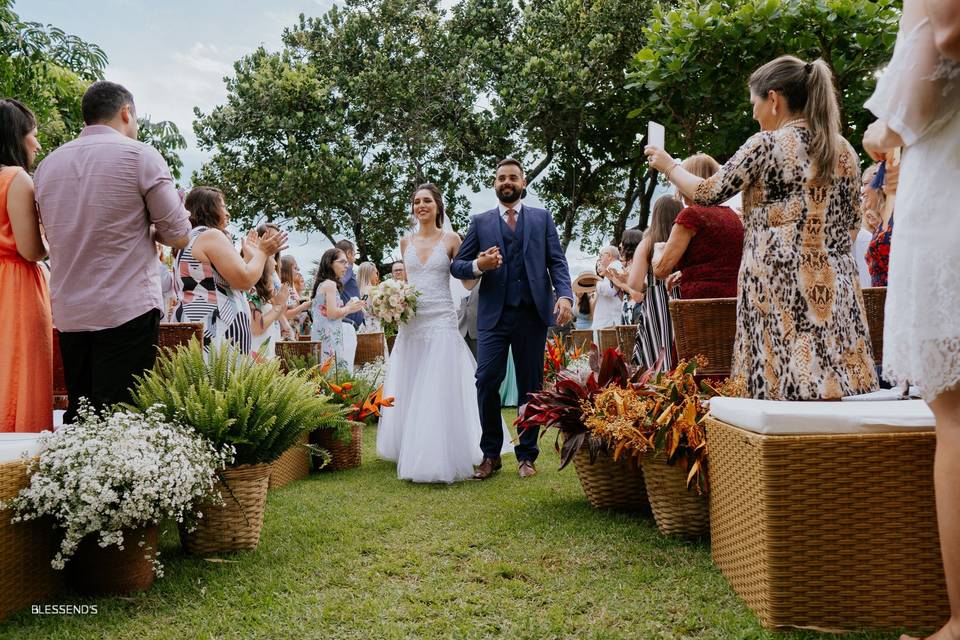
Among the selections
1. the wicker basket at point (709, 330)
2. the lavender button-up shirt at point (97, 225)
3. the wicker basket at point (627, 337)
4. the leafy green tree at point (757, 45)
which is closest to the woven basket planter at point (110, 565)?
the lavender button-up shirt at point (97, 225)

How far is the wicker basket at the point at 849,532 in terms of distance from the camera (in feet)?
7.14

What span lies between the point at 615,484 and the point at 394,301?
2.46 meters

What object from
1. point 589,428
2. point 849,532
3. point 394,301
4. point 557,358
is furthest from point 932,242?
point 557,358

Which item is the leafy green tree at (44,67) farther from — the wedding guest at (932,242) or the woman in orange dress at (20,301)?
the wedding guest at (932,242)

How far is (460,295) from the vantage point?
972 cm


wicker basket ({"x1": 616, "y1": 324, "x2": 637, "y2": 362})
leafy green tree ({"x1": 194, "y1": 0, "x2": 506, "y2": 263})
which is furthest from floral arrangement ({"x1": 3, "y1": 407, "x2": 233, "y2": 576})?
leafy green tree ({"x1": 194, "y1": 0, "x2": 506, "y2": 263})

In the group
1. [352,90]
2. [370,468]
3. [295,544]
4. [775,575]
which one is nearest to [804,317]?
[775,575]

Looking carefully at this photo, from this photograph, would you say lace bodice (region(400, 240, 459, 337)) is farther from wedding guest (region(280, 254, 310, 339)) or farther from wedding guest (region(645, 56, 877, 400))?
wedding guest (region(645, 56, 877, 400))

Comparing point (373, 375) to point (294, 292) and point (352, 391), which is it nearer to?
point (352, 391)

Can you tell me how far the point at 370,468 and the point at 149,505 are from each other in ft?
10.1

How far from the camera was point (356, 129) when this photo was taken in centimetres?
2109

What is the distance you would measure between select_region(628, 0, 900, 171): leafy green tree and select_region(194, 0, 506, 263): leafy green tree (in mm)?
11388

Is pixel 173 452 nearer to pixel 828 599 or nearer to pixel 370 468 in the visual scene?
pixel 828 599

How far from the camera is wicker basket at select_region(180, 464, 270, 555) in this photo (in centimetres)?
329
